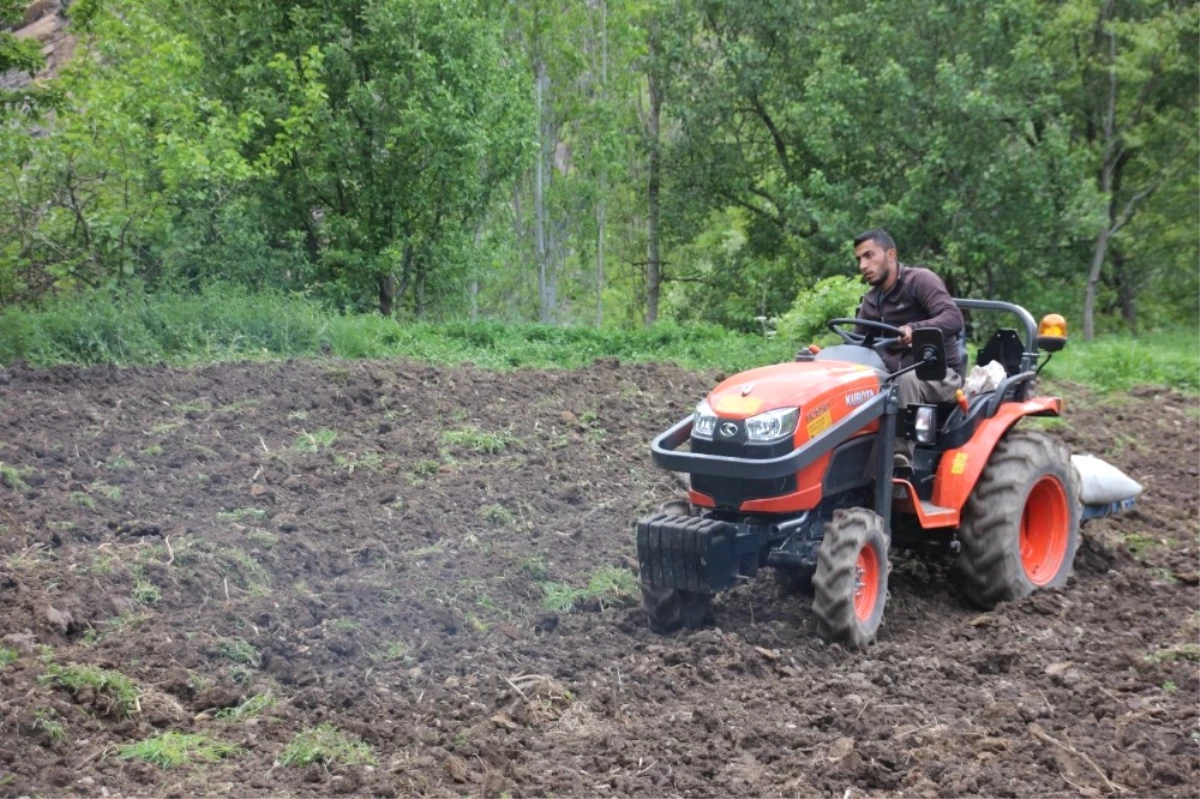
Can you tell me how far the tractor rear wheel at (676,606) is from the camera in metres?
6.38

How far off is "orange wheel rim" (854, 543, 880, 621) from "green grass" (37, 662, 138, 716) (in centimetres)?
326

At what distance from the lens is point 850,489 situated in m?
6.52

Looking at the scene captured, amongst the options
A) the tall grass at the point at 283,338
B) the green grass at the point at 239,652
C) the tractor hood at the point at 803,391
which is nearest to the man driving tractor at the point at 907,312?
the tractor hood at the point at 803,391

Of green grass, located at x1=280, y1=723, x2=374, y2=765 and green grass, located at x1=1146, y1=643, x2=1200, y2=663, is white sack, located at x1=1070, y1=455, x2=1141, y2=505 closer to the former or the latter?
green grass, located at x1=1146, y1=643, x2=1200, y2=663

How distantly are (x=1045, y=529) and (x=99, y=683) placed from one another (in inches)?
203

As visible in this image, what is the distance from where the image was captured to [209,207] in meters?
16.2

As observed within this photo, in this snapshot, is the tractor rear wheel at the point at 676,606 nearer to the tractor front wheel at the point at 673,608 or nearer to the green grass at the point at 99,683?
the tractor front wheel at the point at 673,608

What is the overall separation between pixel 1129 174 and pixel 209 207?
55.2ft

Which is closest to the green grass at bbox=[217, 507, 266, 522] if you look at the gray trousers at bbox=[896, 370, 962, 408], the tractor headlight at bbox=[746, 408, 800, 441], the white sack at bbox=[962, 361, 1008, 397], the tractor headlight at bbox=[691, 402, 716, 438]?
A: the tractor headlight at bbox=[691, 402, 716, 438]

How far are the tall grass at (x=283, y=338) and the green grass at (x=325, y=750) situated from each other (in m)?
7.61

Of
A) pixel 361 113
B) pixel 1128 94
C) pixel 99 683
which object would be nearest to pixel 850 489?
pixel 99 683

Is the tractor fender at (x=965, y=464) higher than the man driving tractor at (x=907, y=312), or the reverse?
the man driving tractor at (x=907, y=312)

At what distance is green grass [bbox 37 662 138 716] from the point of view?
16.6 ft

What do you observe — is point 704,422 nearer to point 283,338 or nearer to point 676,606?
point 676,606
